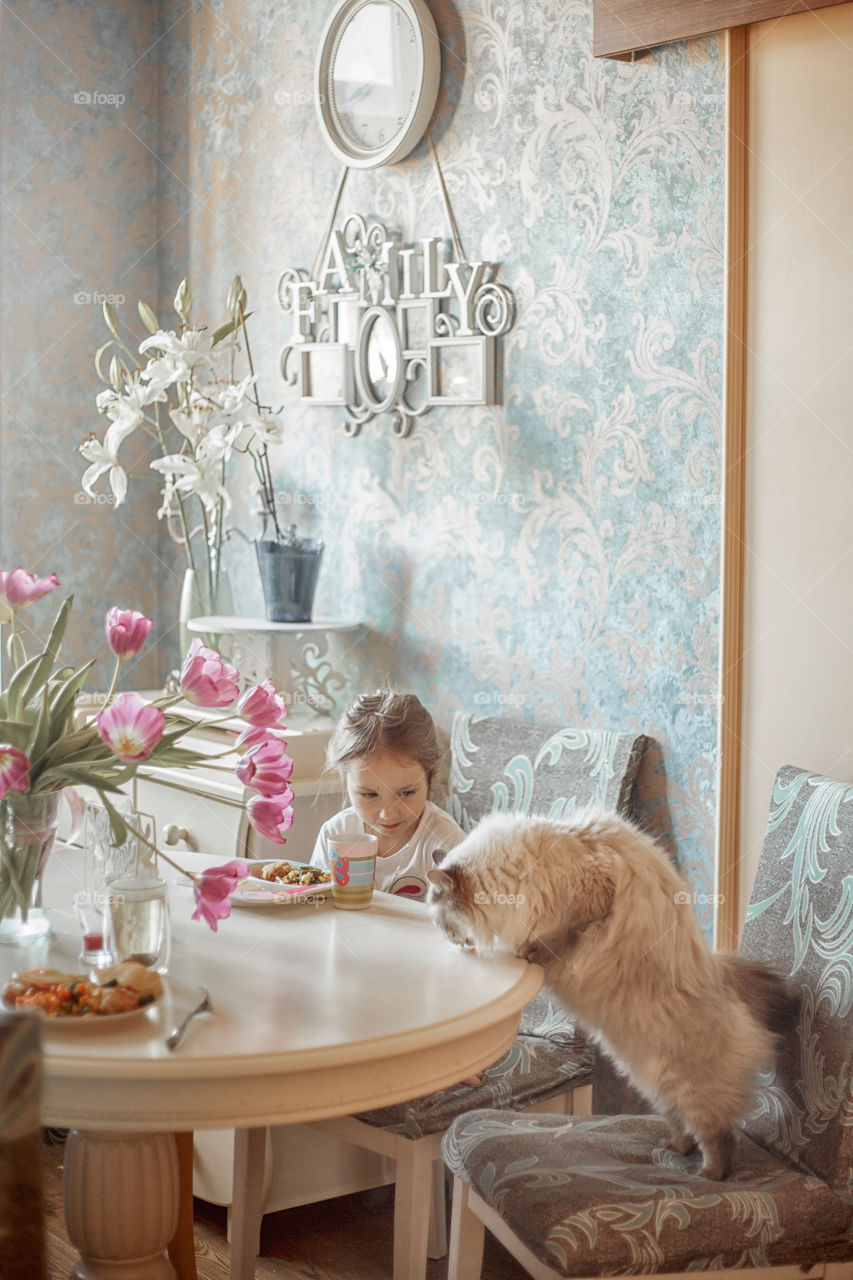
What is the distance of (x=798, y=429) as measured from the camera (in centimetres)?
213

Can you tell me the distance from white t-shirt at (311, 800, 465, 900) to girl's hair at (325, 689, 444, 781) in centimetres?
11

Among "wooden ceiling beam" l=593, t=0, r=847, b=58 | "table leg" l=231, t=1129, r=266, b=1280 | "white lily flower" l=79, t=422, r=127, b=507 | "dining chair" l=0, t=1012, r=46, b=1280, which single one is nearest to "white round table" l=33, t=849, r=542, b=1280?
"dining chair" l=0, t=1012, r=46, b=1280

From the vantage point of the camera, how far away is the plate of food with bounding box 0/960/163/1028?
1.49m

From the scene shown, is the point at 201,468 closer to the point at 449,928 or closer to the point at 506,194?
the point at 506,194

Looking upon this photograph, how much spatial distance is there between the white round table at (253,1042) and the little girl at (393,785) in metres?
0.24

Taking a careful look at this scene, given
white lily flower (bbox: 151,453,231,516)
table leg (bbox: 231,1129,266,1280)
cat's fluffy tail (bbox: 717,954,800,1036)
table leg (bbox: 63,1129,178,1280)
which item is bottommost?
table leg (bbox: 231,1129,266,1280)

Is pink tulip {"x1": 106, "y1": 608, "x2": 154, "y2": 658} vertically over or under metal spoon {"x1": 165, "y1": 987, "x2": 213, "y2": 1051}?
over

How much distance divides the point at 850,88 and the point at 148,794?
2.05 m

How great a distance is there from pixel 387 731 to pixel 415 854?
0.24 meters

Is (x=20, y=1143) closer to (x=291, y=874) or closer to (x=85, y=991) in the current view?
(x=85, y=991)

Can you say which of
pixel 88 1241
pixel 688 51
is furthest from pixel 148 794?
pixel 688 51

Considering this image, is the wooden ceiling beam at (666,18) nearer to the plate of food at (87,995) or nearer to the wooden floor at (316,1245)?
the plate of food at (87,995)

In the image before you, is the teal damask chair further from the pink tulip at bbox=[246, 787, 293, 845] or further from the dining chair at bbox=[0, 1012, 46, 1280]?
the dining chair at bbox=[0, 1012, 46, 1280]

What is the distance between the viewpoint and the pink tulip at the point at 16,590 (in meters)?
1.81
